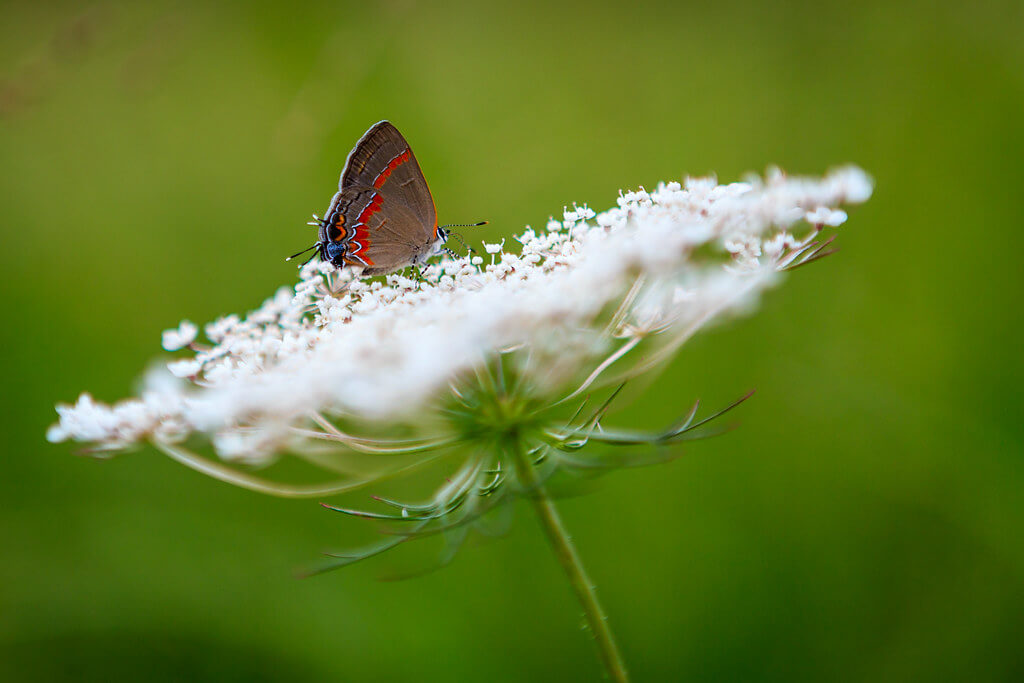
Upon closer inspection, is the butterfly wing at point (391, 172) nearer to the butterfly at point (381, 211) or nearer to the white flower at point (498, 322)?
the butterfly at point (381, 211)

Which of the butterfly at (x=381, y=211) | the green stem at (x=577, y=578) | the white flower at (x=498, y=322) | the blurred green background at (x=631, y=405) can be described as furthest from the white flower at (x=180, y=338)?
the green stem at (x=577, y=578)

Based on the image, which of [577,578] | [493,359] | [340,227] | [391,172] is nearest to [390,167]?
[391,172]

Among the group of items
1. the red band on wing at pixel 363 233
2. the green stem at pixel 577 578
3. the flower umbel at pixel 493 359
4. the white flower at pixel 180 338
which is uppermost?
the red band on wing at pixel 363 233

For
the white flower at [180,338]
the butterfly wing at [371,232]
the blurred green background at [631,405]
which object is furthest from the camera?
the blurred green background at [631,405]

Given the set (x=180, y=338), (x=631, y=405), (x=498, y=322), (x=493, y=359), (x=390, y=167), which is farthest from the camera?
(x=631, y=405)

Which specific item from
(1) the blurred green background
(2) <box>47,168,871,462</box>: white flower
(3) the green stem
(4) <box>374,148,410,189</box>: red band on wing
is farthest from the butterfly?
(3) the green stem

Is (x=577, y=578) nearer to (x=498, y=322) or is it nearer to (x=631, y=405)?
(x=498, y=322)

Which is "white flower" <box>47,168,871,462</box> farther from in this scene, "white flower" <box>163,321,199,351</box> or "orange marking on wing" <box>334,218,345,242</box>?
"orange marking on wing" <box>334,218,345,242</box>
